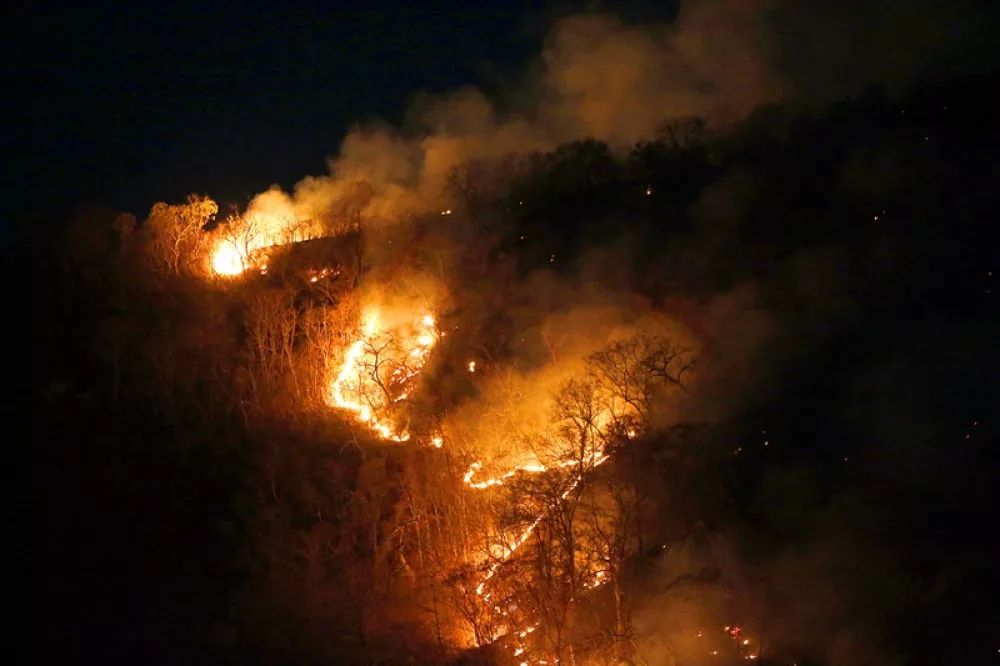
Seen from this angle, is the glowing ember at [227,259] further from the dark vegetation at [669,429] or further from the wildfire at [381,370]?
the wildfire at [381,370]

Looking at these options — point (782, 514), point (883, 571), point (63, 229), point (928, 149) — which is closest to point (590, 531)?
point (782, 514)

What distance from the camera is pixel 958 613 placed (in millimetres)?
10828

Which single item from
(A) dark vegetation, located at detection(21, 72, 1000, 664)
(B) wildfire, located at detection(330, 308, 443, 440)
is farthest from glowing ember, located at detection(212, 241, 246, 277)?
(B) wildfire, located at detection(330, 308, 443, 440)

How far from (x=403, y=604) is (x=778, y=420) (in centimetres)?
568

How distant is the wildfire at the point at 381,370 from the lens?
16047 mm

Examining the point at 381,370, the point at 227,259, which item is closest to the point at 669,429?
the point at 381,370

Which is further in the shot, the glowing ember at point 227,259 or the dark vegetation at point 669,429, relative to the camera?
the glowing ember at point 227,259

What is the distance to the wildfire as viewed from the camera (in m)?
16.0

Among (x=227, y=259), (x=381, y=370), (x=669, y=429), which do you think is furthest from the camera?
(x=227, y=259)

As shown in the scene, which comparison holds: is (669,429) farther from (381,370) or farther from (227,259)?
(227,259)

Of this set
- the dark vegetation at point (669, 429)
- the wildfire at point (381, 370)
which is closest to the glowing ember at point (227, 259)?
the dark vegetation at point (669, 429)

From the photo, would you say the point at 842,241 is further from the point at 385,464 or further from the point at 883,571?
the point at 385,464

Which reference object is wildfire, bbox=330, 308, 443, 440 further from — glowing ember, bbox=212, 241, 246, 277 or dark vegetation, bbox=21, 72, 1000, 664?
glowing ember, bbox=212, 241, 246, 277

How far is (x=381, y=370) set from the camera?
54.8 ft
